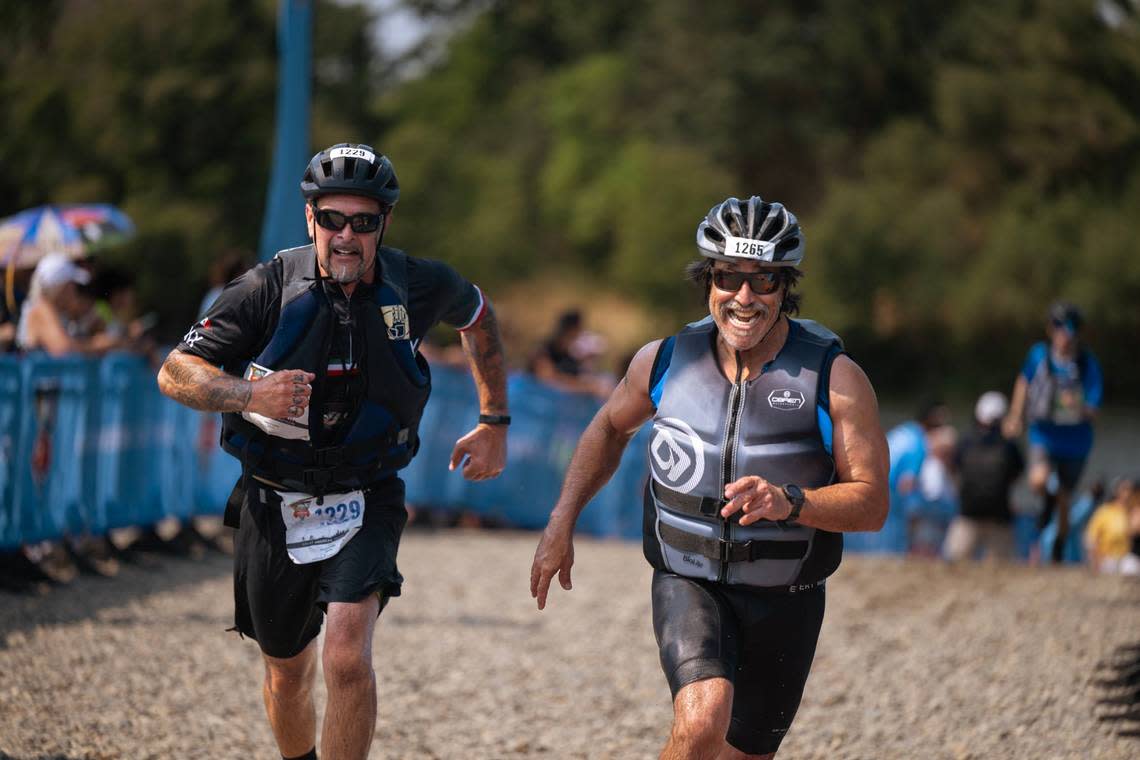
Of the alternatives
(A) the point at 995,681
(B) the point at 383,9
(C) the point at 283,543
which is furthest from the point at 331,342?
(B) the point at 383,9

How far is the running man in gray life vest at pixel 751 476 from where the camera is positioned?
4.96 metres

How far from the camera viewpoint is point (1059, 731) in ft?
24.9

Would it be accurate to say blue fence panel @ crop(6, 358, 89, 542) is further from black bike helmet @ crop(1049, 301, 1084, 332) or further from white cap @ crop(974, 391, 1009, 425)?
white cap @ crop(974, 391, 1009, 425)

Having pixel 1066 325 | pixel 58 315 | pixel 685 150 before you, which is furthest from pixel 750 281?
Result: pixel 685 150

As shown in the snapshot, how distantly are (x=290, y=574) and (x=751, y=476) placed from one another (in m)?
1.64

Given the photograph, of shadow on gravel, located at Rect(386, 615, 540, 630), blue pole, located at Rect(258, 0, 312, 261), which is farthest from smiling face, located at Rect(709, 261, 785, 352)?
blue pole, located at Rect(258, 0, 312, 261)

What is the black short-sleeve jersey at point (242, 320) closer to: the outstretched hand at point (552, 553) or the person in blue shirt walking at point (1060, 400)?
the outstretched hand at point (552, 553)

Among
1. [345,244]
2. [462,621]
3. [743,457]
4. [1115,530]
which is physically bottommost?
[1115,530]

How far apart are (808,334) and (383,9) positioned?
7397 cm

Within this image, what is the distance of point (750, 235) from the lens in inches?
202

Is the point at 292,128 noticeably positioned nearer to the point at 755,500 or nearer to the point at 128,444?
the point at 128,444

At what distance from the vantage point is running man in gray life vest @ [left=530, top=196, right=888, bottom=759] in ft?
16.3

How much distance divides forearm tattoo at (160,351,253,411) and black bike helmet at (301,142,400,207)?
0.69 m

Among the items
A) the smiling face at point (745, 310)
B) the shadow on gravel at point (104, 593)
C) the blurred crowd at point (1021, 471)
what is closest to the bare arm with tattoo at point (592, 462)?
the smiling face at point (745, 310)
